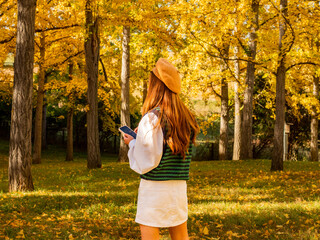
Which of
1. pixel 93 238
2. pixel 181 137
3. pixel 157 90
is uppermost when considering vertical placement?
pixel 157 90

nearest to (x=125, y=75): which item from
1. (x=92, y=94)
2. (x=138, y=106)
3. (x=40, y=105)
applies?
(x=92, y=94)

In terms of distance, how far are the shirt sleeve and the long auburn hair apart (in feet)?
0.18

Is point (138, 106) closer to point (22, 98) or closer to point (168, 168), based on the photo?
point (22, 98)

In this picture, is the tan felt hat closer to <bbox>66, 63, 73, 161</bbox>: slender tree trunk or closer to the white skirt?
the white skirt

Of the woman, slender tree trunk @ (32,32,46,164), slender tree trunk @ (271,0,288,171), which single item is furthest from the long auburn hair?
slender tree trunk @ (32,32,46,164)

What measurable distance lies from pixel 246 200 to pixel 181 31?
9302 mm

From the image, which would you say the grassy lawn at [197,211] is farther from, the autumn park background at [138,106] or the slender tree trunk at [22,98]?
the slender tree trunk at [22,98]

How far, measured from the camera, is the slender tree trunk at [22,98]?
→ 813 cm

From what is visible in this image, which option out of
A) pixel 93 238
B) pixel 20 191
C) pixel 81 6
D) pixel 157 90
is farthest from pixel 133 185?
pixel 157 90

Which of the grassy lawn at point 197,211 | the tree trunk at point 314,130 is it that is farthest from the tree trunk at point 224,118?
the grassy lawn at point 197,211

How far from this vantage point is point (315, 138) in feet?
70.4

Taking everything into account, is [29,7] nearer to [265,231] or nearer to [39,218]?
[39,218]

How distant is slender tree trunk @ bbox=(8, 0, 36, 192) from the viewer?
813 centimetres

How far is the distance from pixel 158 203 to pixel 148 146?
410mm
